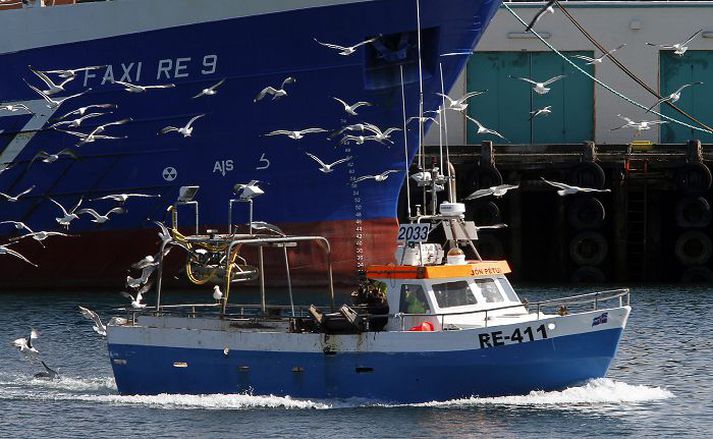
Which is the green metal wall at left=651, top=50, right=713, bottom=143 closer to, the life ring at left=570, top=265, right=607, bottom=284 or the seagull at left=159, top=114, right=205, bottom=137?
the life ring at left=570, top=265, right=607, bottom=284

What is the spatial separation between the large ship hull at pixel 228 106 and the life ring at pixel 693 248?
10.9m

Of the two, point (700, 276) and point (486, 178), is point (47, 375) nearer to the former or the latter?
point (486, 178)

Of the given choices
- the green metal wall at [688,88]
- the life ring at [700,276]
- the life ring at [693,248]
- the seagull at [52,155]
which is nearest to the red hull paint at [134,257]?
the seagull at [52,155]

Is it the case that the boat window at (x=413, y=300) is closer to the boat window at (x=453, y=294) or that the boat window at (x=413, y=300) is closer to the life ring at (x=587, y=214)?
the boat window at (x=453, y=294)

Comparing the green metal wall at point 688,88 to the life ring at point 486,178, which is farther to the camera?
the green metal wall at point 688,88

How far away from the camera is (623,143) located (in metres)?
61.2

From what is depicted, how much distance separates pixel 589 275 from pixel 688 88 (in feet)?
40.5

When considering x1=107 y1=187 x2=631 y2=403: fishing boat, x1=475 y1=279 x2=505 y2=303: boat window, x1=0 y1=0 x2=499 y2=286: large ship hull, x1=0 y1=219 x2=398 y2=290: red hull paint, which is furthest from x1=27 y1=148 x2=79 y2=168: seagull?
x1=475 y1=279 x2=505 y2=303: boat window

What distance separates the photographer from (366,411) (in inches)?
1177

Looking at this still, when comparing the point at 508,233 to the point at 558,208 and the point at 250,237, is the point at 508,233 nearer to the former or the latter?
the point at 558,208

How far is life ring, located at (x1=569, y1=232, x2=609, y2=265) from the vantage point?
2140 inches

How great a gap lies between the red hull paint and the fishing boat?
1450cm

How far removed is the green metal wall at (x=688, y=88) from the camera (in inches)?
2474

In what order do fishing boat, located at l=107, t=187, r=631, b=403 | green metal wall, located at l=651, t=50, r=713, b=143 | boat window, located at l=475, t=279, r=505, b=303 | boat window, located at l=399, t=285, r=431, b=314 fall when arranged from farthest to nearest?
green metal wall, located at l=651, t=50, r=713, b=143 → boat window, located at l=475, t=279, r=505, b=303 → boat window, located at l=399, t=285, r=431, b=314 → fishing boat, located at l=107, t=187, r=631, b=403
